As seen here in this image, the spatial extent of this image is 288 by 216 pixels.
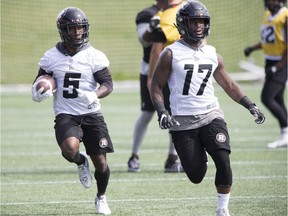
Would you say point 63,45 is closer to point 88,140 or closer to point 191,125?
point 88,140

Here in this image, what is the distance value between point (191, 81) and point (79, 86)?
1003 millimetres

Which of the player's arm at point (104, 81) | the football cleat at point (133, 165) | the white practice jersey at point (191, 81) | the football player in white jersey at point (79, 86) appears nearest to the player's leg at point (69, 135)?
the football player in white jersey at point (79, 86)

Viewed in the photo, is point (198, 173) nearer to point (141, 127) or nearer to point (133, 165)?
point (133, 165)

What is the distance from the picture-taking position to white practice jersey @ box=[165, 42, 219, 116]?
635cm

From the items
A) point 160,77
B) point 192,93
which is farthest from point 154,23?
point 192,93

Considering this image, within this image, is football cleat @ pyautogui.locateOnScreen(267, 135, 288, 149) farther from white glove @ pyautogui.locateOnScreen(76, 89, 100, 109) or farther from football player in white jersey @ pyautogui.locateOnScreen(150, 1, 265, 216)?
white glove @ pyautogui.locateOnScreen(76, 89, 100, 109)

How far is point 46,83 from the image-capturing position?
652 centimetres

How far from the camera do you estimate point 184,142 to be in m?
6.26

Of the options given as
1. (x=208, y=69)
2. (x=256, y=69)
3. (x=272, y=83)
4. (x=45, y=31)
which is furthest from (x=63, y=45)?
(x=45, y=31)

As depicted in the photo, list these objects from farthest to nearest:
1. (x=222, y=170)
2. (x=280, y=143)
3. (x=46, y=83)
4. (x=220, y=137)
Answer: (x=280, y=143), (x=46, y=83), (x=220, y=137), (x=222, y=170)

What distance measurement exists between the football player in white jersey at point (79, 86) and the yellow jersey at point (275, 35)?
465 cm

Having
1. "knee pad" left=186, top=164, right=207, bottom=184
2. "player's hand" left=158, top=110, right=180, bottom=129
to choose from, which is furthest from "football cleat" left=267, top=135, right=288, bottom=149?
"player's hand" left=158, top=110, right=180, bottom=129

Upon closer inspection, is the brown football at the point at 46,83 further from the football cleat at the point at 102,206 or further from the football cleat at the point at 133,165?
the football cleat at the point at 133,165

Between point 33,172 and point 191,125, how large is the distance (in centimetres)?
331
